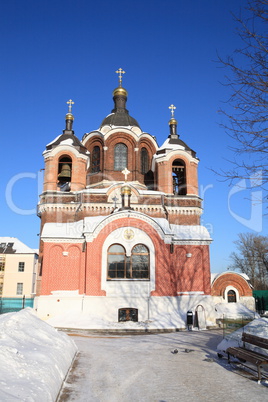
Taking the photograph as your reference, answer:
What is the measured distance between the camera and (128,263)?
19094mm

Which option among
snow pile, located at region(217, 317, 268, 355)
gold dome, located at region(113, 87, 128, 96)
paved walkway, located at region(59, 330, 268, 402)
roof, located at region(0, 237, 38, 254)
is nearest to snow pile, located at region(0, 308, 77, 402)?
paved walkway, located at region(59, 330, 268, 402)

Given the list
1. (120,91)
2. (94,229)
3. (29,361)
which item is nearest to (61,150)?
(94,229)

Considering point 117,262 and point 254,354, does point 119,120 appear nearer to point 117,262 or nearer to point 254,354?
point 117,262

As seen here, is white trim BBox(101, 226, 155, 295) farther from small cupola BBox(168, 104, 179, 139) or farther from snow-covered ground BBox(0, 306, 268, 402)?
small cupola BBox(168, 104, 179, 139)

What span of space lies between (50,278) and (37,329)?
433 inches

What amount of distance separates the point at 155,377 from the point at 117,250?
12.5 meters

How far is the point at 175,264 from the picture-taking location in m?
19.7

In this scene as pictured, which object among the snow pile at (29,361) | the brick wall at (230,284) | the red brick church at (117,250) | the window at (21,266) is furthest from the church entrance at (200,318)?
the window at (21,266)

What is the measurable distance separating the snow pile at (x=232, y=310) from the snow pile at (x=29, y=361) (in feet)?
55.8

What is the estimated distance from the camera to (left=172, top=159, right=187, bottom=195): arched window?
25625 millimetres

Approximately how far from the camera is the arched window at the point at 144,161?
28.5 meters

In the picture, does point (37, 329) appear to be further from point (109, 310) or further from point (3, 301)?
point (3, 301)

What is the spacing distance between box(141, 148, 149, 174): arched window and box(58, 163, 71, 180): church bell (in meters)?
6.12

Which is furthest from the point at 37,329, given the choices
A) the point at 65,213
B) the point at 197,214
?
the point at 197,214
